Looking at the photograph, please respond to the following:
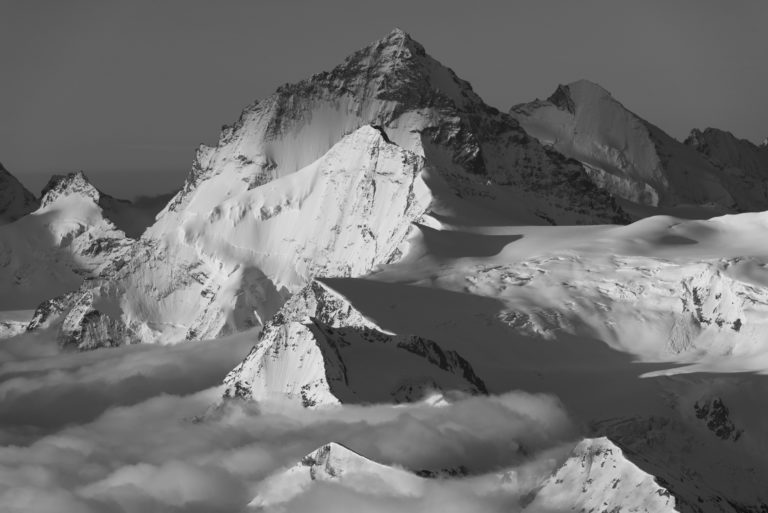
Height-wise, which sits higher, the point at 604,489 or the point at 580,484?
the point at 580,484

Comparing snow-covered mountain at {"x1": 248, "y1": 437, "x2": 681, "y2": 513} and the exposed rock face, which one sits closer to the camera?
the exposed rock face

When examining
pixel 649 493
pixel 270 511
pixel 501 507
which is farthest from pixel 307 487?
pixel 649 493

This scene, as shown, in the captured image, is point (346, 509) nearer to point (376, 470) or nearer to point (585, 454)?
point (376, 470)

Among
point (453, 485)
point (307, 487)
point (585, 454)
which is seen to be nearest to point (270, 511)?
point (307, 487)

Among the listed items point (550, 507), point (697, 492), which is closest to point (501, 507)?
point (550, 507)

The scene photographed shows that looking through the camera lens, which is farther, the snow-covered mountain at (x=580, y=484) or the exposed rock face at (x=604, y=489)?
the snow-covered mountain at (x=580, y=484)

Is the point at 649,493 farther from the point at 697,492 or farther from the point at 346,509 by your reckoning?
the point at 346,509

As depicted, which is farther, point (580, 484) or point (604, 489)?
point (580, 484)
